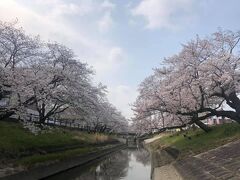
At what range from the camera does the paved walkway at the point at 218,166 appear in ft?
52.1

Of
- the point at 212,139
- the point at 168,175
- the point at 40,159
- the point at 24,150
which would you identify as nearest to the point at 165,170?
the point at 168,175

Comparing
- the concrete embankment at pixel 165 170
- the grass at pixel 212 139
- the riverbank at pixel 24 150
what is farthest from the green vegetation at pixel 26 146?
the grass at pixel 212 139

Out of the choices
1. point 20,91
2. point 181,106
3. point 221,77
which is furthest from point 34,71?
point 221,77

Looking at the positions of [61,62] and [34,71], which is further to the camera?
[61,62]

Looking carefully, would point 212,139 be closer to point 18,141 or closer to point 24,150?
point 24,150

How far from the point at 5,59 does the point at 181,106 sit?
46.4 feet

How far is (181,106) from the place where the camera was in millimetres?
29250

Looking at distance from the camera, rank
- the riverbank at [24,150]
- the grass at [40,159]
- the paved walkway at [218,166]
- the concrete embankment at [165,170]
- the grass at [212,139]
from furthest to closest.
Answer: the grass at [212,139]
the concrete embankment at [165,170]
the grass at [40,159]
the riverbank at [24,150]
the paved walkway at [218,166]

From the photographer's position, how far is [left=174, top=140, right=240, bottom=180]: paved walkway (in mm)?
15869

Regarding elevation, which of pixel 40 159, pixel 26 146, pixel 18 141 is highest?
pixel 18 141

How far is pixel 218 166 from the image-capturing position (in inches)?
724

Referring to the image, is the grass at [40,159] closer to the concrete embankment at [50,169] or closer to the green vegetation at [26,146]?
the green vegetation at [26,146]

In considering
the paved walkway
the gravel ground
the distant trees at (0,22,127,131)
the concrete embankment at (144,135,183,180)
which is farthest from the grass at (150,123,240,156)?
the distant trees at (0,22,127,131)

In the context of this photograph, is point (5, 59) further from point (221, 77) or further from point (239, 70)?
point (239, 70)
